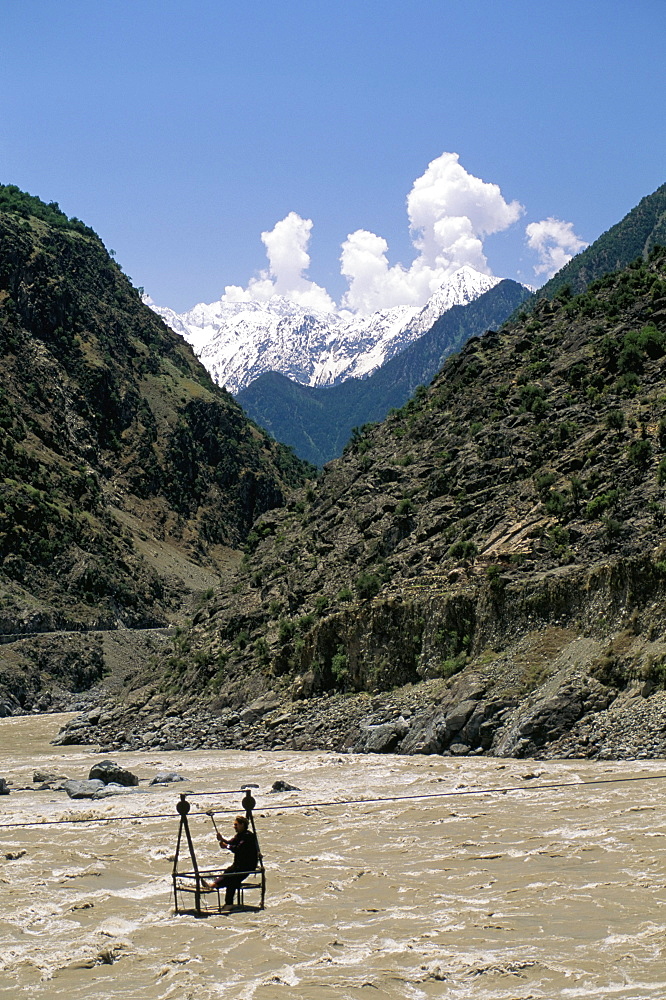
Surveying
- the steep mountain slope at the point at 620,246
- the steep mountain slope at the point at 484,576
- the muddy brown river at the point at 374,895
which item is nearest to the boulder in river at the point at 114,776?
the muddy brown river at the point at 374,895

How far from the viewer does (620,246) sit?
174125 mm

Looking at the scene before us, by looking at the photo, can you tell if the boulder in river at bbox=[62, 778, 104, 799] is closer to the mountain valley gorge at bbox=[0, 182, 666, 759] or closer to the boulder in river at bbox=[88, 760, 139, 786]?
the boulder in river at bbox=[88, 760, 139, 786]

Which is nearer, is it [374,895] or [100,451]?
[374,895]

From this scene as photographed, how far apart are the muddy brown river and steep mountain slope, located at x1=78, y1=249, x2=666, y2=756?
15.7ft

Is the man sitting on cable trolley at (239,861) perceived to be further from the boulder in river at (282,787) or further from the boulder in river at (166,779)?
the boulder in river at (166,779)

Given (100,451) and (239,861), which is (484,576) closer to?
(239,861)

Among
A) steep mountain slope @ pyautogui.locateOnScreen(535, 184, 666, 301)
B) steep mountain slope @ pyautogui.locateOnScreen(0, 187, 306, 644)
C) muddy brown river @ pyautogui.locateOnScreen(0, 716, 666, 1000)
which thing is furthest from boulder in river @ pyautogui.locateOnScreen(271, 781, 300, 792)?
steep mountain slope @ pyautogui.locateOnScreen(535, 184, 666, 301)

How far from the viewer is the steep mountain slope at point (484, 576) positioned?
29016mm

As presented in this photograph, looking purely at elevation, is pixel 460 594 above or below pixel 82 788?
above

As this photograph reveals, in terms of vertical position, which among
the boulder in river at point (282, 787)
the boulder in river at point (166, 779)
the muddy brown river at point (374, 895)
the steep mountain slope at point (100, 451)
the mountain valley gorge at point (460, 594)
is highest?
the steep mountain slope at point (100, 451)

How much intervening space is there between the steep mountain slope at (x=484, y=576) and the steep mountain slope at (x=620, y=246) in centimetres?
12021

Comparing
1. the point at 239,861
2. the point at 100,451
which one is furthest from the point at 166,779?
the point at 100,451

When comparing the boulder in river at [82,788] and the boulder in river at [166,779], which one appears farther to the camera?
the boulder in river at [166,779]

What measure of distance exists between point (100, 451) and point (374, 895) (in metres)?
127
